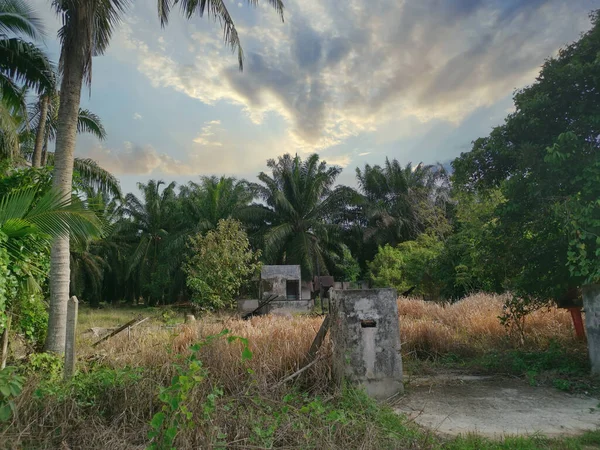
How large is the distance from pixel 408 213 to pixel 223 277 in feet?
57.0

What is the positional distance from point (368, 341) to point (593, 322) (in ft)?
11.4

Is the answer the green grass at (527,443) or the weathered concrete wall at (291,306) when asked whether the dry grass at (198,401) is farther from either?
the weathered concrete wall at (291,306)

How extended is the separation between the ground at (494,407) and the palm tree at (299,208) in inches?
799

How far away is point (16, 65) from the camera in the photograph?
1091 cm

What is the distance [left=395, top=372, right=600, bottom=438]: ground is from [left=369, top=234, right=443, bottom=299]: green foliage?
40.1 feet

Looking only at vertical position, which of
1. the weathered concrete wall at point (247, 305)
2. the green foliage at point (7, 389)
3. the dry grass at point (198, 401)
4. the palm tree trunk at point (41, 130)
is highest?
the palm tree trunk at point (41, 130)

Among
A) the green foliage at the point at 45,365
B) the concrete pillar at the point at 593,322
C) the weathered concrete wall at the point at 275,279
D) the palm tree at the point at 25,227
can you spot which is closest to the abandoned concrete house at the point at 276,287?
the weathered concrete wall at the point at 275,279

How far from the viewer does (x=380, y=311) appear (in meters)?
5.71

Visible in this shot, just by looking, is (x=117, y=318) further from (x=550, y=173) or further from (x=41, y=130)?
(x=550, y=173)

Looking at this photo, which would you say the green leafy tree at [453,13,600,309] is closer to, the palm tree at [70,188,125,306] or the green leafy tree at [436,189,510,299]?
the green leafy tree at [436,189,510,299]

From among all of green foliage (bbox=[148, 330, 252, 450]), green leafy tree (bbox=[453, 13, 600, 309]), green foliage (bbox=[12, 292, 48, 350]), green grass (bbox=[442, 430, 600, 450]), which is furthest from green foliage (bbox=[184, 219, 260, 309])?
green foliage (bbox=[148, 330, 252, 450])

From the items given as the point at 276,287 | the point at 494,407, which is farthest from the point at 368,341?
the point at 276,287

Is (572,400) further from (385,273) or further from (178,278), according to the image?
(178,278)

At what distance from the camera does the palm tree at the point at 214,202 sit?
27000mm
